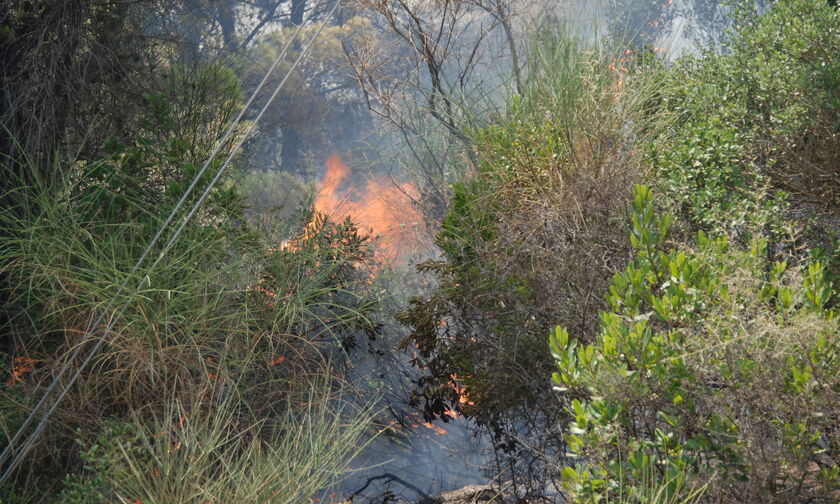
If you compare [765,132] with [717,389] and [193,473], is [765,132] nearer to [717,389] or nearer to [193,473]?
[717,389]

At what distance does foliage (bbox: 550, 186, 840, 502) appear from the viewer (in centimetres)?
200

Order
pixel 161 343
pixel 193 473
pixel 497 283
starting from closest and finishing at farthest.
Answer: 1. pixel 193 473
2. pixel 161 343
3. pixel 497 283

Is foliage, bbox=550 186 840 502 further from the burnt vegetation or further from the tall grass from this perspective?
the tall grass

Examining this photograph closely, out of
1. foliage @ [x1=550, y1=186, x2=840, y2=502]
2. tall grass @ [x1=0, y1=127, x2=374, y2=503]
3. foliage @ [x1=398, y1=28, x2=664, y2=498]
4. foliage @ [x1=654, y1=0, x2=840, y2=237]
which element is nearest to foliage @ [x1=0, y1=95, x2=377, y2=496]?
tall grass @ [x1=0, y1=127, x2=374, y2=503]

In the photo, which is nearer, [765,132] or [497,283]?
[765,132]

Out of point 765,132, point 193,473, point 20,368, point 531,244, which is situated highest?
point 765,132

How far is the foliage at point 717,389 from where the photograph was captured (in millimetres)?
1995

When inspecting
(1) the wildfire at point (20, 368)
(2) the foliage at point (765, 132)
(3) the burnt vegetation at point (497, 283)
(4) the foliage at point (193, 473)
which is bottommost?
(1) the wildfire at point (20, 368)

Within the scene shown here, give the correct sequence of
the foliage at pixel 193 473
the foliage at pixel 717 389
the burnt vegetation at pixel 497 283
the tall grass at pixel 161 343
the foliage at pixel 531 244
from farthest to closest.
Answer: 1. the foliage at pixel 531 244
2. the tall grass at pixel 161 343
3. the foliage at pixel 193 473
4. the burnt vegetation at pixel 497 283
5. the foliage at pixel 717 389

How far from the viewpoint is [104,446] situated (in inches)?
108

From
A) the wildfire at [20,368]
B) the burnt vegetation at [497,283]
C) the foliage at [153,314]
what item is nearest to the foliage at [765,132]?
the burnt vegetation at [497,283]

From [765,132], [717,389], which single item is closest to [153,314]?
[717,389]

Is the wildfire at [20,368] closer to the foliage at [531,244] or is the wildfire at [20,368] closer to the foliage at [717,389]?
the foliage at [531,244]

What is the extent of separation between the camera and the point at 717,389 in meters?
2.14
